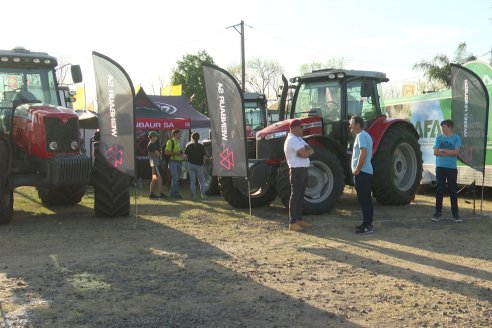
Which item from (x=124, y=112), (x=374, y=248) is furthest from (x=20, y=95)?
(x=374, y=248)

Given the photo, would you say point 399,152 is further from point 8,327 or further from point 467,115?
point 8,327

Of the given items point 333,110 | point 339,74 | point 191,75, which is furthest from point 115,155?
point 191,75

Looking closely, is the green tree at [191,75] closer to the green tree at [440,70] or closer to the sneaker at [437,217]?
the green tree at [440,70]

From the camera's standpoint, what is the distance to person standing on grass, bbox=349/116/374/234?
7285mm

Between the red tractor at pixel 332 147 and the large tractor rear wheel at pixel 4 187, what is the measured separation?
3.66 m

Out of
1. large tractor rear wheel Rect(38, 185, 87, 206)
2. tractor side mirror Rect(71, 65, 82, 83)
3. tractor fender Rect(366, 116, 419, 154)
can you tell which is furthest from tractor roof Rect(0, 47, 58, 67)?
tractor fender Rect(366, 116, 419, 154)

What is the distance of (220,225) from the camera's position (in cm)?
825

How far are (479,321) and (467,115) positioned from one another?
5730 millimetres

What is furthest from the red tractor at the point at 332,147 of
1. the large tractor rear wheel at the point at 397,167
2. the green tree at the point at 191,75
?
the green tree at the point at 191,75

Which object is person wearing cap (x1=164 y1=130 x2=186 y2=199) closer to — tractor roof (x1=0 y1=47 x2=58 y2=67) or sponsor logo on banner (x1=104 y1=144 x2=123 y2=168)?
Answer: tractor roof (x1=0 y1=47 x2=58 y2=67)

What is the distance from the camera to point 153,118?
51.7ft

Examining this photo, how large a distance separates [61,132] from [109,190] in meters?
1.21

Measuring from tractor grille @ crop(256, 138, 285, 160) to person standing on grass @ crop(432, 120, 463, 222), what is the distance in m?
2.49

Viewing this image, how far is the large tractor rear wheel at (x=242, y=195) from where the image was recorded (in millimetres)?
9742
